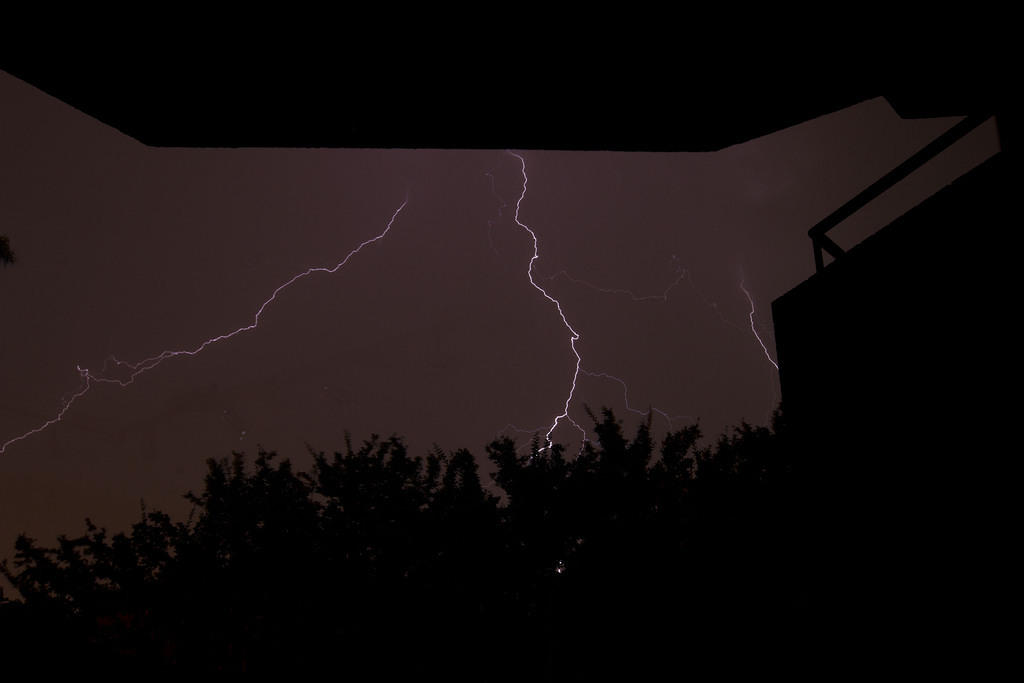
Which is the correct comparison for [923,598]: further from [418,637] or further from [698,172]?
[698,172]

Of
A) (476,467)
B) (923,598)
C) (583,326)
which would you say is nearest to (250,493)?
(476,467)

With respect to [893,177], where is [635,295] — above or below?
above

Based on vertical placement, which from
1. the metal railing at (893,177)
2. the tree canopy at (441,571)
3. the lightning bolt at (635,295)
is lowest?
the tree canopy at (441,571)

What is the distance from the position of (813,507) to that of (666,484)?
178 cm

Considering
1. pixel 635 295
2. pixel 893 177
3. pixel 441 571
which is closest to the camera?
pixel 893 177

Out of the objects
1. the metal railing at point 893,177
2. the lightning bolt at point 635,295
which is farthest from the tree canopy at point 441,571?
the lightning bolt at point 635,295

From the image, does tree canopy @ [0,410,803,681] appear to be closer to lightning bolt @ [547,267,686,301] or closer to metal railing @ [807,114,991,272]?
metal railing @ [807,114,991,272]

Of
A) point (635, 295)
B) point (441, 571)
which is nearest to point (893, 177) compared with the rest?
point (441, 571)

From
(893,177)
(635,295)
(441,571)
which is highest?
(635,295)

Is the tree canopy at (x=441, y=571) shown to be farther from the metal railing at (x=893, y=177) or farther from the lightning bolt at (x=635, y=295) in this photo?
the lightning bolt at (x=635, y=295)

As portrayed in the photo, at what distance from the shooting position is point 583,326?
24.0 meters

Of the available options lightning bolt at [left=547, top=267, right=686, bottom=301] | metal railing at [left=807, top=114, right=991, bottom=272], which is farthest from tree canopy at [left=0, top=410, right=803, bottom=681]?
lightning bolt at [left=547, top=267, right=686, bottom=301]

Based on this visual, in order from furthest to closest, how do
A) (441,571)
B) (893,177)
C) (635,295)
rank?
(635,295), (441,571), (893,177)

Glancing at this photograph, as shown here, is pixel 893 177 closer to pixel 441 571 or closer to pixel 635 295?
pixel 441 571
